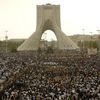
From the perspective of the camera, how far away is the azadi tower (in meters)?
85.2

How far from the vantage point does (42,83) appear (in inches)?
773

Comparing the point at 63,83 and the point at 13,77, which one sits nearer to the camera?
the point at 63,83

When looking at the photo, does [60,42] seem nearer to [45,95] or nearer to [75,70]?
[75,70]

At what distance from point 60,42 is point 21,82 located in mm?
65437

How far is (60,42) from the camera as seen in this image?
8531cm

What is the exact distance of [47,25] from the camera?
91.1m

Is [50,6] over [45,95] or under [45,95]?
over

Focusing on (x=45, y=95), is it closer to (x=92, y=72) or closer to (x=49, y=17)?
(x=92, y=72)

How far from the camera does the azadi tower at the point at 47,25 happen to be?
8525 centimetres

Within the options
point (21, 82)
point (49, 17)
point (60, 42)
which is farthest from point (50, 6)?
point (21, 82)

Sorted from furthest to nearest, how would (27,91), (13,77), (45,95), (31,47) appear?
1. (31,47)
2. (13,77)
3. (27,91)
4. (45,95)

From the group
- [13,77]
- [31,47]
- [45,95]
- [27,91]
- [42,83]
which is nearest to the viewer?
[45,95]

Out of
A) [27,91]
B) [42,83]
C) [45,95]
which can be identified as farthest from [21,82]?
[45,95]

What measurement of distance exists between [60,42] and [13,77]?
63638 mm
